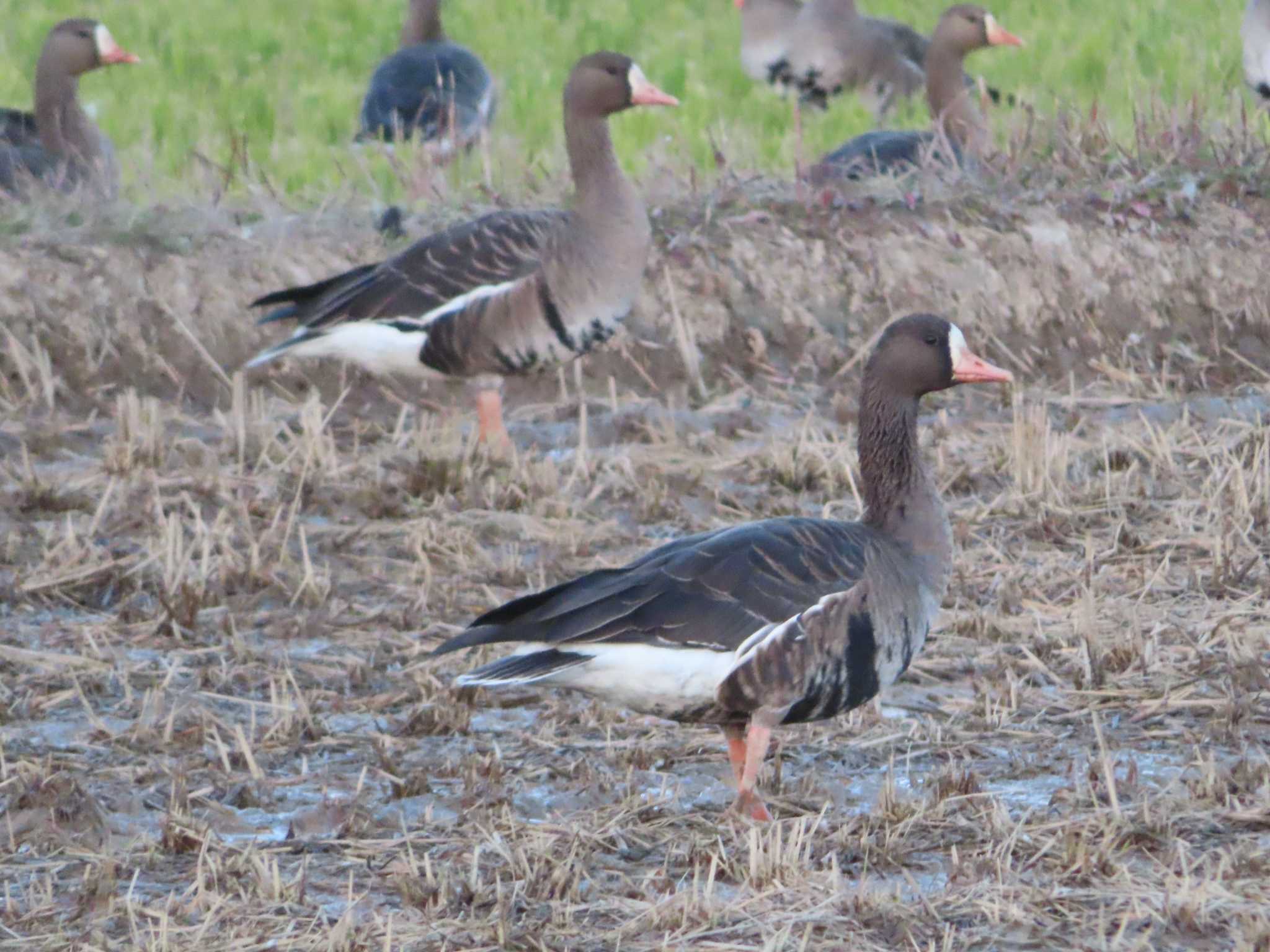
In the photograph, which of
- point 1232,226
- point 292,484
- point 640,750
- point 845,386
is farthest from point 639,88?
point 640,750

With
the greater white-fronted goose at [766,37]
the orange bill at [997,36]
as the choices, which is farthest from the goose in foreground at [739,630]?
the greater white-fronted goose at [766,37]

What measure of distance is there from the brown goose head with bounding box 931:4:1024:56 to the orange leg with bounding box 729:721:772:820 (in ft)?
26.8

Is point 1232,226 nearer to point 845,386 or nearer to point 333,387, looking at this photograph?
point 845,386

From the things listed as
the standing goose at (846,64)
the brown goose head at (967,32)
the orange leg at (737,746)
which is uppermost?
the orange leg at (737,746)

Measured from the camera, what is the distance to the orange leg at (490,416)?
8.37 meters

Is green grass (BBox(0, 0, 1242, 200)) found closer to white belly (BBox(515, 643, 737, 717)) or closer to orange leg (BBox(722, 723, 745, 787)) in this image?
orange leg (BBox(722, 723, 745, 787))

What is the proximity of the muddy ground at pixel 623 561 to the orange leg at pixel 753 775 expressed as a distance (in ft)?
0.53

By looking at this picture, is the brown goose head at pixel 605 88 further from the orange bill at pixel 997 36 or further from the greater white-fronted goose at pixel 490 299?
the orange bill at pixel 997 36

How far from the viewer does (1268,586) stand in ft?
21.6

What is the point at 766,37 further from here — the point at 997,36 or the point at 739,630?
the point at 739,630

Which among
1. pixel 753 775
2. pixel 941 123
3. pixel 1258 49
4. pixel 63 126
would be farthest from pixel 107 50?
pixel 753 775

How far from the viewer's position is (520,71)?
14.5 meters

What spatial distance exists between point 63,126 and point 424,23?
412cm

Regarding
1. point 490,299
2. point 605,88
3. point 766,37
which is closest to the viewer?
point 490,299
